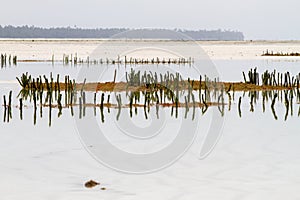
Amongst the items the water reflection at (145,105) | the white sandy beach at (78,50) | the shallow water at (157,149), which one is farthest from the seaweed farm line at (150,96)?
the white sandy beach at (78,50)

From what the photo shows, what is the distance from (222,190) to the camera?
7949 mm

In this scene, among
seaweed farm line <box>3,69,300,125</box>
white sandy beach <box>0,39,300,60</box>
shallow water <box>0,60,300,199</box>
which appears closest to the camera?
shallow water <box>0,60,300,199</box>

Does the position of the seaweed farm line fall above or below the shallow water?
above

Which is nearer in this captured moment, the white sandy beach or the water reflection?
the water reflection

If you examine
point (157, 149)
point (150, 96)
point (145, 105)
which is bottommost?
point (157, 149)

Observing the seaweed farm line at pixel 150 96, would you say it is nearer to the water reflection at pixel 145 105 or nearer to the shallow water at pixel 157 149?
the water reflection at pixel 145 105

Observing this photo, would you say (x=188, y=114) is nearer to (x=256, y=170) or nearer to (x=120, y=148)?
(x=120, y=148)

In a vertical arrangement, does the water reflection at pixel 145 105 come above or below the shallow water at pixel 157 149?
above

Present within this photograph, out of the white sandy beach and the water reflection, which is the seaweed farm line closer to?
the water reflection

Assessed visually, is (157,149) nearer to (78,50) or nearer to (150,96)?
(150,96)

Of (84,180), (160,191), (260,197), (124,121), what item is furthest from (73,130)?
(260,197)

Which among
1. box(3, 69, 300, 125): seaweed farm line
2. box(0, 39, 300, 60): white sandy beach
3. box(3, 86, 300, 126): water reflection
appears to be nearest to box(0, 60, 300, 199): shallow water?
box(3, 86, 300, 126): water reflection

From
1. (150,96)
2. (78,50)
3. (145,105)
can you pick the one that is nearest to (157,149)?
(145,105)

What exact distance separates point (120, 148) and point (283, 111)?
22.4 ft
